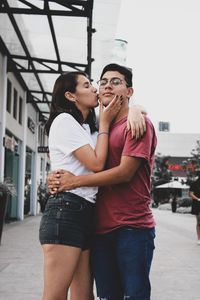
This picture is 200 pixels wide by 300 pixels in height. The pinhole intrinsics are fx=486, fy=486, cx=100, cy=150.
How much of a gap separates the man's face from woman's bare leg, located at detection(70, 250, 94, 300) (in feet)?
2.86

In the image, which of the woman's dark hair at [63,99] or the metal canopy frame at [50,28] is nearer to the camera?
the woman's dark hair at [63,99]

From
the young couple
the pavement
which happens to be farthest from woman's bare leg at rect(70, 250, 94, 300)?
the pavement

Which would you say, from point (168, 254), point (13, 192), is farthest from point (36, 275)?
point (168, 254)

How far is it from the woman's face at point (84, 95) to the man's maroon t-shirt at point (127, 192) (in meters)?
0.27

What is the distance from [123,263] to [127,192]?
1.22ft

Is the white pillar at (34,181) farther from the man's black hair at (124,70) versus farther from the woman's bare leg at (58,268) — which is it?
the woman's bare leg at (58,268)

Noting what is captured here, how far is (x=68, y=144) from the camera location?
262 centimetres

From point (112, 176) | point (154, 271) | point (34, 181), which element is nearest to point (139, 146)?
point (112, 176)

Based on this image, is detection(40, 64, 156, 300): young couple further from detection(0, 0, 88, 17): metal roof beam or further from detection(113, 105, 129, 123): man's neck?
detection(0, 0, 88, 17): metal roof beam

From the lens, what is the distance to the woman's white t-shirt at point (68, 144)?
2.62m

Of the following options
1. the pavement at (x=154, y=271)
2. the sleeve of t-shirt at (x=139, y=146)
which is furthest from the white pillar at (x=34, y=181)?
the sleeve of t-shirt at (x=139, y=146)

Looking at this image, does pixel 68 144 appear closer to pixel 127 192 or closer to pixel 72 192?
pixel 72 192

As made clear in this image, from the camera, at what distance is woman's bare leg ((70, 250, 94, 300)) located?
8.82 feet

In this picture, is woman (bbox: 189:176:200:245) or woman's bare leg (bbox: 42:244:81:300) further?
woman (bbox: 189:176:200:245)
